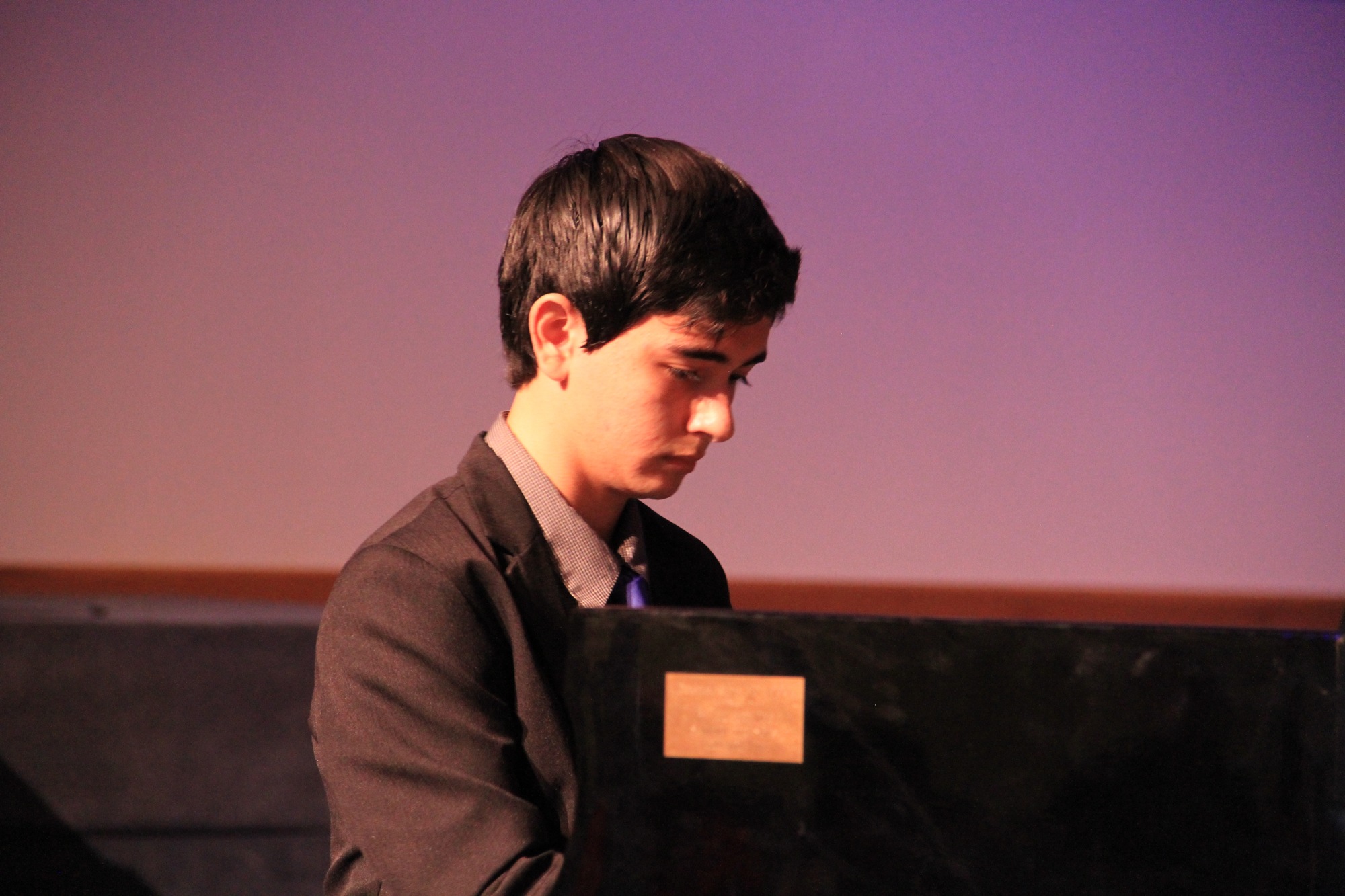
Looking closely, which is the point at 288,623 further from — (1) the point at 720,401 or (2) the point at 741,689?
(2) the point at 741,689

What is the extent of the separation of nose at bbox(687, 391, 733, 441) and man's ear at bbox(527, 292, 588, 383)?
97 mm

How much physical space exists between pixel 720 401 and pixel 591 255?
146 millimetres

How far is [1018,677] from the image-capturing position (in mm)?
473

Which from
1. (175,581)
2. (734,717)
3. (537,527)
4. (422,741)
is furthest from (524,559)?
(175,581)

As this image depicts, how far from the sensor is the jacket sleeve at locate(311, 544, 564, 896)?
604 millimetres

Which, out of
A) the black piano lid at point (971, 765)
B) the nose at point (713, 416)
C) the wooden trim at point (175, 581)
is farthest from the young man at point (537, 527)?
the wooden trim at point (175, 581)

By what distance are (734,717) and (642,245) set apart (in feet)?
1.29

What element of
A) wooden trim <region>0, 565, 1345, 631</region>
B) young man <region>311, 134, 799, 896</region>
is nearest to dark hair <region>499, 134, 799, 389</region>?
young man <region>311, 134, 799, 896</region>

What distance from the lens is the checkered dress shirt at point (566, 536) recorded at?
795mm

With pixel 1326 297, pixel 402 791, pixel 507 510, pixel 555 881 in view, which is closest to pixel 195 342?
pixel 507 510

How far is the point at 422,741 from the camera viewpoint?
2.11ft

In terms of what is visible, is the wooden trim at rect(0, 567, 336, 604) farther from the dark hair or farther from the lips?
the lips

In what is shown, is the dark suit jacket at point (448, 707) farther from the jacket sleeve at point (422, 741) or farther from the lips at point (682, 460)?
the lips at point (682, 460)

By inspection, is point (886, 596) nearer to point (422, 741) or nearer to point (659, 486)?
point (659, 486)
